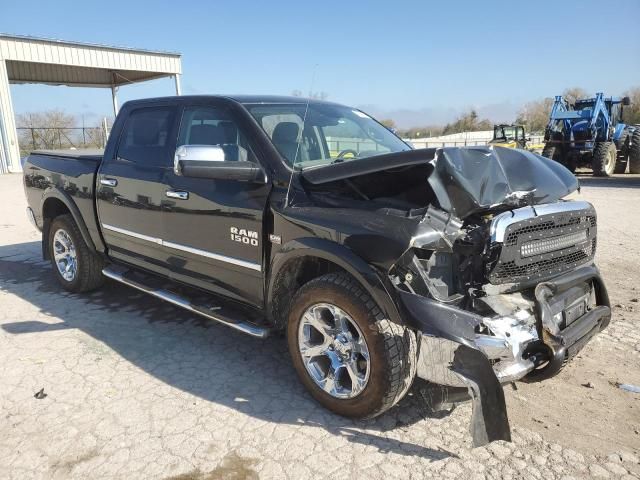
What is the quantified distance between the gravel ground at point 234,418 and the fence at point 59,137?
2467 centimetres

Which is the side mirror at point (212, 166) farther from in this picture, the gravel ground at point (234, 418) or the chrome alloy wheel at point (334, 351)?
the gravel ground at point (234, 418)

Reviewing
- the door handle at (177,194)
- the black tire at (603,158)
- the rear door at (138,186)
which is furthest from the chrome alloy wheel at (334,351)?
the black tire at (603,158)

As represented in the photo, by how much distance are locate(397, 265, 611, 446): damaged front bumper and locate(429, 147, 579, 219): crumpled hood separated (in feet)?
1.71

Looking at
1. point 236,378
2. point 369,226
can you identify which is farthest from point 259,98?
point 236,378

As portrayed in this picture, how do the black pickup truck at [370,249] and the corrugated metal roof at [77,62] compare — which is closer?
the black pickup truck at [370,249]

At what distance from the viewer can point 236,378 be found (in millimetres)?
3494

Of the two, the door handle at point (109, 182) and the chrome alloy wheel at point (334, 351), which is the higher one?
the door handle at point (109, 182)

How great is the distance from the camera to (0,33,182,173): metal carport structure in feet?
63.0

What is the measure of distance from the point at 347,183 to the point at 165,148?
183 centimetres

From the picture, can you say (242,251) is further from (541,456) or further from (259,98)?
(541,456)

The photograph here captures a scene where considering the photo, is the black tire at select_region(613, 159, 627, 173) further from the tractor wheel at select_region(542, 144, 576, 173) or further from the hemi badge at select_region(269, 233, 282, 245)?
the hemi badge at select_region(269, 233, 282, 245)

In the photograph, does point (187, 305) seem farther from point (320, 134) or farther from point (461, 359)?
point (461, 359)

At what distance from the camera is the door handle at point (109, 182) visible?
4465 mm

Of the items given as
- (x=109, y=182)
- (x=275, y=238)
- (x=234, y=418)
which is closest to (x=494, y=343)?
(x=275, y=238)
